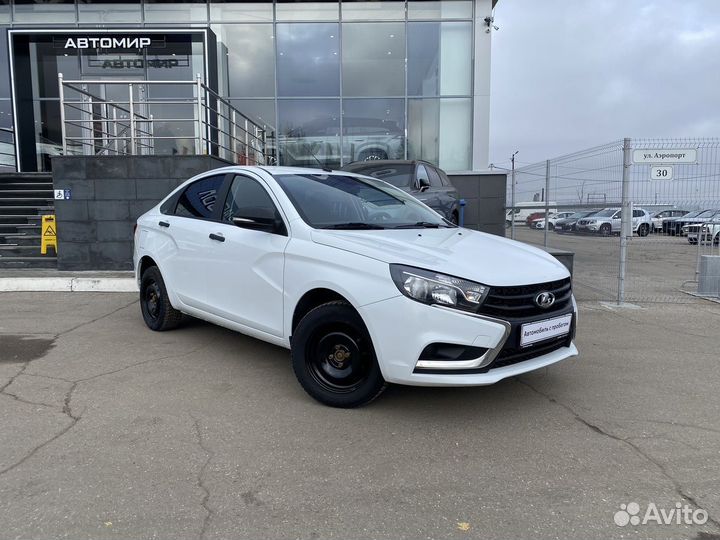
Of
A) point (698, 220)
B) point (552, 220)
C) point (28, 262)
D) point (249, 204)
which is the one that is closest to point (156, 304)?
point (249, 204)

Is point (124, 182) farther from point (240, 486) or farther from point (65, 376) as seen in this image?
point (240, 486)

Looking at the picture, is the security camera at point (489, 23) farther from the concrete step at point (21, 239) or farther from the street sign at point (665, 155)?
the concrete step at point (21, 239)

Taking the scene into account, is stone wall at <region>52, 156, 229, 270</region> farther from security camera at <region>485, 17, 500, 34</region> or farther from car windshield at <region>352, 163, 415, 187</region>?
security camera at <region>485, 17, 500, 34</region>

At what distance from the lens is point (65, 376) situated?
455 centimetres

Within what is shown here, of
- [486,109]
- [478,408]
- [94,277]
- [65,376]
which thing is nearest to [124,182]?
[94,277]

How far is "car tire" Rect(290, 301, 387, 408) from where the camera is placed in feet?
11.8

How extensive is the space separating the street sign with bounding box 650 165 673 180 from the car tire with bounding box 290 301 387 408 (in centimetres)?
613

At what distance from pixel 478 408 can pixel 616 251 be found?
6.09m

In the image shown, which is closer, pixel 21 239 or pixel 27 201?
pixel 21 239

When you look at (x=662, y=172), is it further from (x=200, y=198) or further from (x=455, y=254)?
(x=200, y=198)

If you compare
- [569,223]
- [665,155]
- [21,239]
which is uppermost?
[665,155]

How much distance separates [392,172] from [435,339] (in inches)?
232

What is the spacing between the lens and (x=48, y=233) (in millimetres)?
10141

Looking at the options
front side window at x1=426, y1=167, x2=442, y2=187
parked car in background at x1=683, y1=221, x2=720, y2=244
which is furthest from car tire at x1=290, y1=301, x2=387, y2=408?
parked car in background at x1=683, y1=221, x2=720, y2=244
